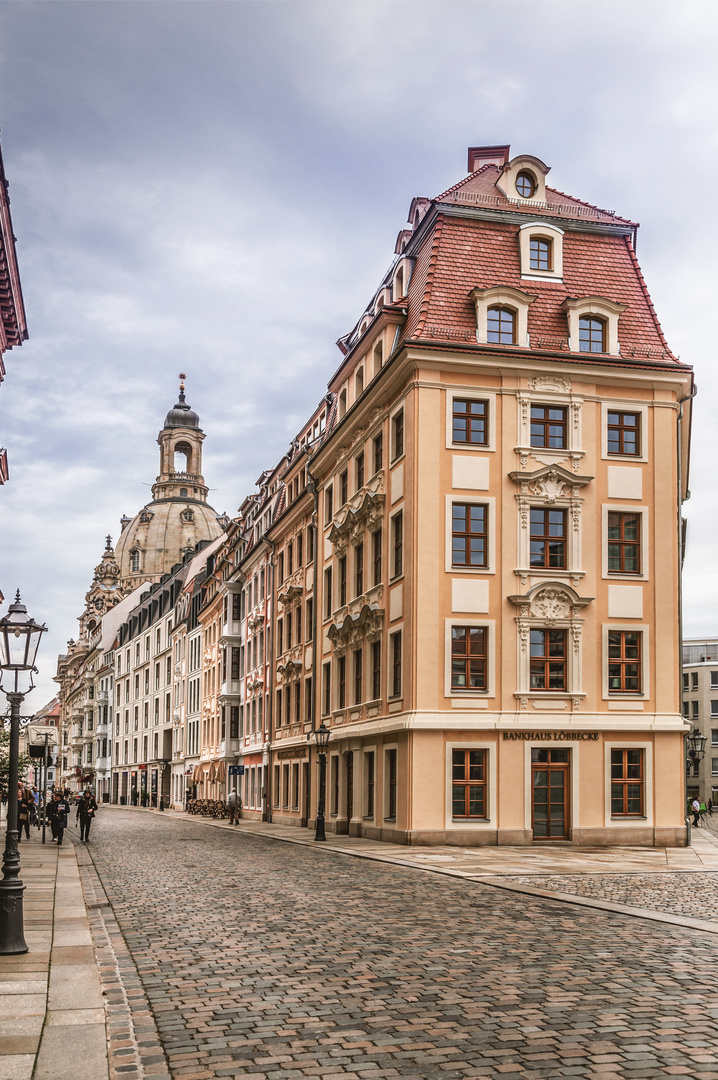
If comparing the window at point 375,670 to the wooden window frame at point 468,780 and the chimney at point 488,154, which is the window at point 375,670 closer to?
the wooden window frame at point 468,780

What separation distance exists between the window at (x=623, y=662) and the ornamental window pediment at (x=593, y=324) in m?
8.83

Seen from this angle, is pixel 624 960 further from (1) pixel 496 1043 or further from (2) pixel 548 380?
(2) pixel 548 380

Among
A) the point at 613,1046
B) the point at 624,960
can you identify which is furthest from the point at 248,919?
the point at 613,1046

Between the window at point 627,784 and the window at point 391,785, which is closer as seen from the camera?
the window at point 627,784

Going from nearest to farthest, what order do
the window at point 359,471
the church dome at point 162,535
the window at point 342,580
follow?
the window at point 359,471, the window at point 342,580, the church dome at point 162,535

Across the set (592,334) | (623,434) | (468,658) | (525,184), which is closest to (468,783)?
(468,658)

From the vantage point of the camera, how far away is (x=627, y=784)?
115 ft

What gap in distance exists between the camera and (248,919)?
51.5ft

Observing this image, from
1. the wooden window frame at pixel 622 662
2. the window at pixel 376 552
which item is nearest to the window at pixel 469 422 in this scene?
the window at pixel 376 552

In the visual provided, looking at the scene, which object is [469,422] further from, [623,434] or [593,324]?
[593,324]

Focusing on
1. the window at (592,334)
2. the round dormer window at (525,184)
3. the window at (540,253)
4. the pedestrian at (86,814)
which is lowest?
the pedestrian at (86,814)

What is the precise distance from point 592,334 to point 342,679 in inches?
612

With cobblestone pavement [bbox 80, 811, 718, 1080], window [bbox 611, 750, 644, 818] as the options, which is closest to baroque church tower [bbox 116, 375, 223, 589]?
window [bbox 611, 750, 644, 818]

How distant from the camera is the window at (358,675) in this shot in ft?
133
